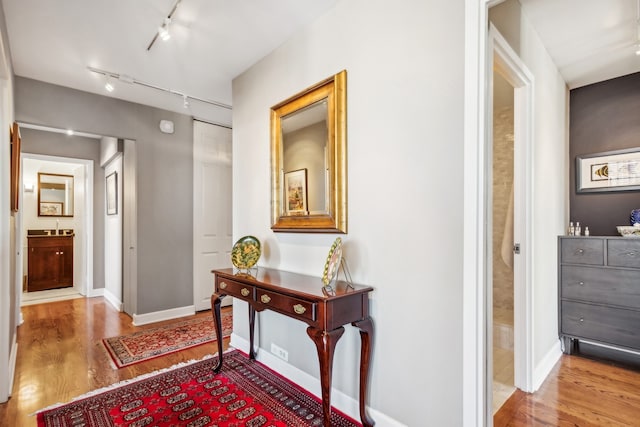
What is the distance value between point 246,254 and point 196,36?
65.5 inches

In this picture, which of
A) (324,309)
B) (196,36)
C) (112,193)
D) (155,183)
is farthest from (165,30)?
(112,193)

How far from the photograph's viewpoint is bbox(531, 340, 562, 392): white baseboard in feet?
7.51

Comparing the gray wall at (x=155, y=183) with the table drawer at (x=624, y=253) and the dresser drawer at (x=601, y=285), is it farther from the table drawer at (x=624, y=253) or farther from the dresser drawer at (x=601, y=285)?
the table drawer at (x=624, y=253)

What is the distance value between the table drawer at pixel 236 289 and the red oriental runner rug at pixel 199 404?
637 millimetres

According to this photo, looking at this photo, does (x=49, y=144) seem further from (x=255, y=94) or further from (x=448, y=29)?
(x=448, y=29)

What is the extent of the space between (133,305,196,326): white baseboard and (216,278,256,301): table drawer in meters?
1.85

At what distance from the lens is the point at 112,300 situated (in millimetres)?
4766

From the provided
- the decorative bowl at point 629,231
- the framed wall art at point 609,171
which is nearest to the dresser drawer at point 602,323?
the decorative bowl at point 629,231

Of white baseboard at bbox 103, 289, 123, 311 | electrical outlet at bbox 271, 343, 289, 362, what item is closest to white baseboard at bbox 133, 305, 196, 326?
white baseboard at bbox 103, 289, 123, 311

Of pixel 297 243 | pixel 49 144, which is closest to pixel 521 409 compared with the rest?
pixel 297 243

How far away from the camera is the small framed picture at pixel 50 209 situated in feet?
19.9

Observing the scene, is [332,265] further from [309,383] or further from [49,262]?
[49,262]

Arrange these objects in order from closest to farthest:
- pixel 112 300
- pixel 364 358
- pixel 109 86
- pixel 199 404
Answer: pixel 364 358 < pixel 199 404 < pixel 109 86 < pixel 112 300

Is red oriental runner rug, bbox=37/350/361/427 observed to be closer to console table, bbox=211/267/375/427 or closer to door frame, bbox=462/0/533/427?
console table, bbox=211/267/375/427
